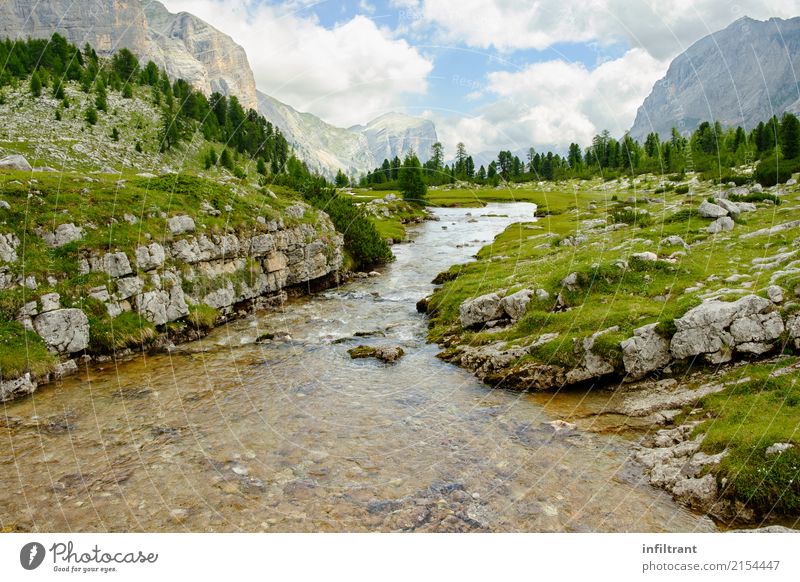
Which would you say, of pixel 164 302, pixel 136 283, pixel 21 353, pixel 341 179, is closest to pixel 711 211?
pixel 164 302

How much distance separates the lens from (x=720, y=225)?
108ft

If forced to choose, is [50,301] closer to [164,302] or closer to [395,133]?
[164,302]

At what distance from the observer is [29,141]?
7106cm

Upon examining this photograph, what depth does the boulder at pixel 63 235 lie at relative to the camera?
24.4 m

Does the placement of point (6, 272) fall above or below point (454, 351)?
above

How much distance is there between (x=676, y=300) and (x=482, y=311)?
9096 millimetres

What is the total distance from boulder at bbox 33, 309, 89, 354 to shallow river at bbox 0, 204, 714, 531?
2.04 m

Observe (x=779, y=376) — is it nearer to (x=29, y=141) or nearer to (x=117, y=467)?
(x=117, y=467)

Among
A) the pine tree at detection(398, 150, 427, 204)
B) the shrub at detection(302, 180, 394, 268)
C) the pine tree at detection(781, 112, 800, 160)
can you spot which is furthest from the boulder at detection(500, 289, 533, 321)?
the pine tree at detection(781, 112, 800, 160)

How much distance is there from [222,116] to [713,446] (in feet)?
454

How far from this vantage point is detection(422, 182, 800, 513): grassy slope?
38.4 feet

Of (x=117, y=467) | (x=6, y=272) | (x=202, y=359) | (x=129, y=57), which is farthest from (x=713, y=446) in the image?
(x=129, y=57)

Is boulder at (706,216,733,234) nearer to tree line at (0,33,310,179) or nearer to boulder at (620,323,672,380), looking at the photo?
boulder at (620,323,672,380)

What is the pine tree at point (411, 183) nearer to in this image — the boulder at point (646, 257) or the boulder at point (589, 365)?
the boulder at point (646, 257)
